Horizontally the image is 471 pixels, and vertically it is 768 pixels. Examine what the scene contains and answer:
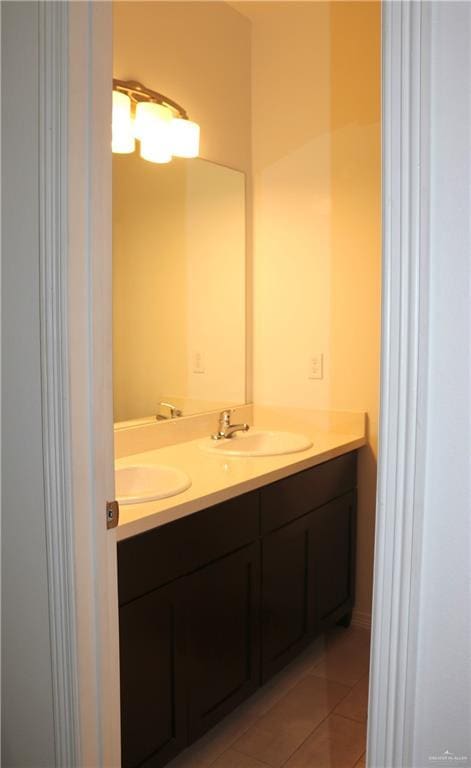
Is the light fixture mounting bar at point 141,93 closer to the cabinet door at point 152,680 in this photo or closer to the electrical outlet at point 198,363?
the electrical outlet at point 198,363

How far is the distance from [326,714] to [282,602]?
387 millimetres

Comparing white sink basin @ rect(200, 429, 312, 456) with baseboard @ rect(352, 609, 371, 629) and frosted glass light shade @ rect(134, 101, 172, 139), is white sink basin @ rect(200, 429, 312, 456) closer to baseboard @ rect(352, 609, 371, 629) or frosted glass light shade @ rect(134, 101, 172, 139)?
baseboard @ rect(352, 609, 371, 629)

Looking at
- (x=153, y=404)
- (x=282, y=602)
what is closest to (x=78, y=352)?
(x=153, y=404)

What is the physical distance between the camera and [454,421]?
2.36 ft

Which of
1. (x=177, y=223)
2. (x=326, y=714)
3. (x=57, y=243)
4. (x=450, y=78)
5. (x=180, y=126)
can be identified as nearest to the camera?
(x=450, y=78)

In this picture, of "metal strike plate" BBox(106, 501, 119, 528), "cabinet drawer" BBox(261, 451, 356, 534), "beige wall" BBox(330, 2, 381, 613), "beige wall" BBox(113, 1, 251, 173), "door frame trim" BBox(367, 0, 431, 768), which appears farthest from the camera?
"beige wall" BBox(330, 2, 381, 613)

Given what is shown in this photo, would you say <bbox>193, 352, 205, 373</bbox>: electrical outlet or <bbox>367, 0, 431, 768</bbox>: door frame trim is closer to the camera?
<bbox>367, 0, 431, 768</bbox>: door frame trim

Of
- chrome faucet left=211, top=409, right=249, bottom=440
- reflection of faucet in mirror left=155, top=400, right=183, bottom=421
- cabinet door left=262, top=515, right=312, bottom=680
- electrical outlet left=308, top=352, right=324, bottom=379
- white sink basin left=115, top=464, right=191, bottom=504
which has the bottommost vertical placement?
cabinet door left=262, top=515, right=312, bottom=680

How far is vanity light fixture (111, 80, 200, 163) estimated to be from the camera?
2143 mm

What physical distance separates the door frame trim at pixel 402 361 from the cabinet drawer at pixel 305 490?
4.08 feet

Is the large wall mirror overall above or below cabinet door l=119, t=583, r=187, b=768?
above

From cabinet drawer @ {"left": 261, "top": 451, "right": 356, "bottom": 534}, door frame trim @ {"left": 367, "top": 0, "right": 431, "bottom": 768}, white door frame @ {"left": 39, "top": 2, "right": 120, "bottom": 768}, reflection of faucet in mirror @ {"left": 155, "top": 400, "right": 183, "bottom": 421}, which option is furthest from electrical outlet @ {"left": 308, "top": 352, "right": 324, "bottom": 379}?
door frame trim @ {"left": 367, "top": 0, "right": 431, "bottom": 768}

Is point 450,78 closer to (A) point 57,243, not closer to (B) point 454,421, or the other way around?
(B) point 454,421

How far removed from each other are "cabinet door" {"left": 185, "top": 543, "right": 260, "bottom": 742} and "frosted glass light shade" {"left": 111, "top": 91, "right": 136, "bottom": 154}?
143 centimetres
